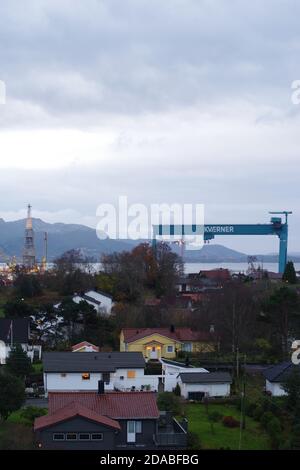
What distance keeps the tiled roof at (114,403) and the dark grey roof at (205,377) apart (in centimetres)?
235

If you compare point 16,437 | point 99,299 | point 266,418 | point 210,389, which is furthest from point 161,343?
point 16,437

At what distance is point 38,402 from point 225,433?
2796 mm

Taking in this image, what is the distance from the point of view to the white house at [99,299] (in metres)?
14.5

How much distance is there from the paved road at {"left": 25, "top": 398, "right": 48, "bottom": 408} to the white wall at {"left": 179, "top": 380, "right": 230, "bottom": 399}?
2052 mm

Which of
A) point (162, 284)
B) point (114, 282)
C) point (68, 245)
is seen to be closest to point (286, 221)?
point (162, 284)

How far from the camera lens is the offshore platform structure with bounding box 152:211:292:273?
23281 mm

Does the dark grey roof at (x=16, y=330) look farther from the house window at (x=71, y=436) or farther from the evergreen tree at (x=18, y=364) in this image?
the house window at (x=71, y=436)

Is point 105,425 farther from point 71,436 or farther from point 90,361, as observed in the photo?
point 90,361

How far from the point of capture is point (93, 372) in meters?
9.92

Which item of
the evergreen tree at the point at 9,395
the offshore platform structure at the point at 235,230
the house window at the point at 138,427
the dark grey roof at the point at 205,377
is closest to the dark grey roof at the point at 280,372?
the dark grey roof at the point at 205,377

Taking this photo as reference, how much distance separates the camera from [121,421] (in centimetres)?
683

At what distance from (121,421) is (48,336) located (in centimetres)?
617
